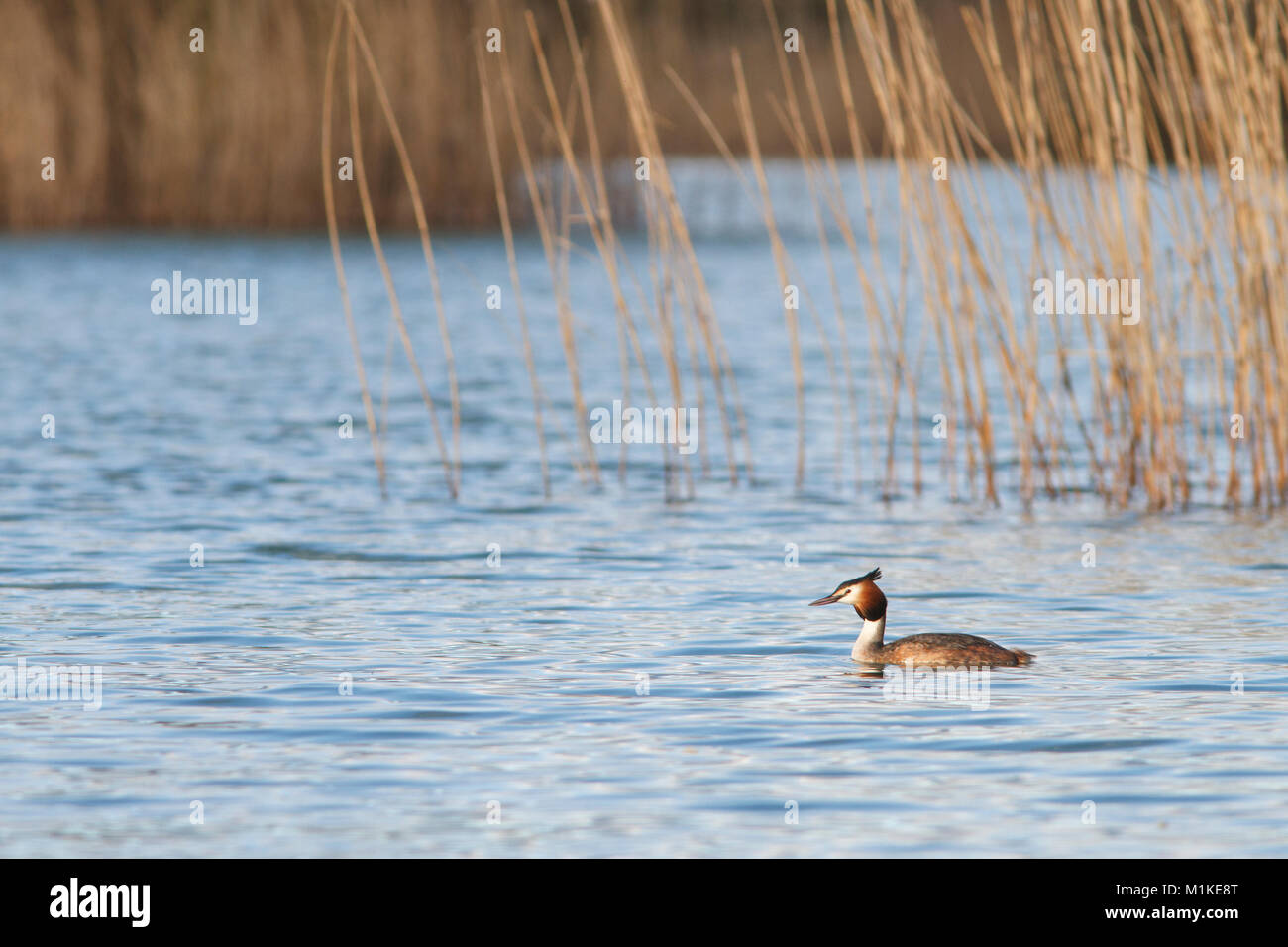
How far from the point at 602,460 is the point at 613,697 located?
19.0ft

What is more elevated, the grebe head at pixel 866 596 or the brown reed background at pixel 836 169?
the brown reed background at pixel 836 169

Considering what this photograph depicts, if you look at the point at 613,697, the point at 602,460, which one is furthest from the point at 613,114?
the point at 613,697

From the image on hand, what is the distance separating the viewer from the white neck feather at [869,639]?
6902 millimetres

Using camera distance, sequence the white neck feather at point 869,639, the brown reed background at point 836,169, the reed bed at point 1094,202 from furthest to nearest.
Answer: the brown reed background at point 836,169
the reed bed at point 1094,202
the white neck feather at point 869,639

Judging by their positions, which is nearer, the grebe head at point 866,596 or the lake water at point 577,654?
the lake water at point 577,654

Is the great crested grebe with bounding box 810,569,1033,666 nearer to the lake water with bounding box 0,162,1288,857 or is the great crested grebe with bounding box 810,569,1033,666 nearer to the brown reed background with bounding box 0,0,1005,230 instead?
the lake water with bounding box 0,162,1288,857

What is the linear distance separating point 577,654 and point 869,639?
3.29 feet

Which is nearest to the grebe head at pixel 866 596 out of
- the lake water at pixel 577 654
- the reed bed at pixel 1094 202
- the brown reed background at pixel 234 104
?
the lake water at pixel 577 654

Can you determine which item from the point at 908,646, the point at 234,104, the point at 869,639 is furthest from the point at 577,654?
the point at 234,104

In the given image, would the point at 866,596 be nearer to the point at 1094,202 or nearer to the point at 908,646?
the point at 908,646

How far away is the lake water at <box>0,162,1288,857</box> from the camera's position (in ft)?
16.9

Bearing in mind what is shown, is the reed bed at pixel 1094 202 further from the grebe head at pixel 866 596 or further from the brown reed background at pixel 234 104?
the brown reed background at pixel 234 104

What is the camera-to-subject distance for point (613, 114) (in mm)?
22875
